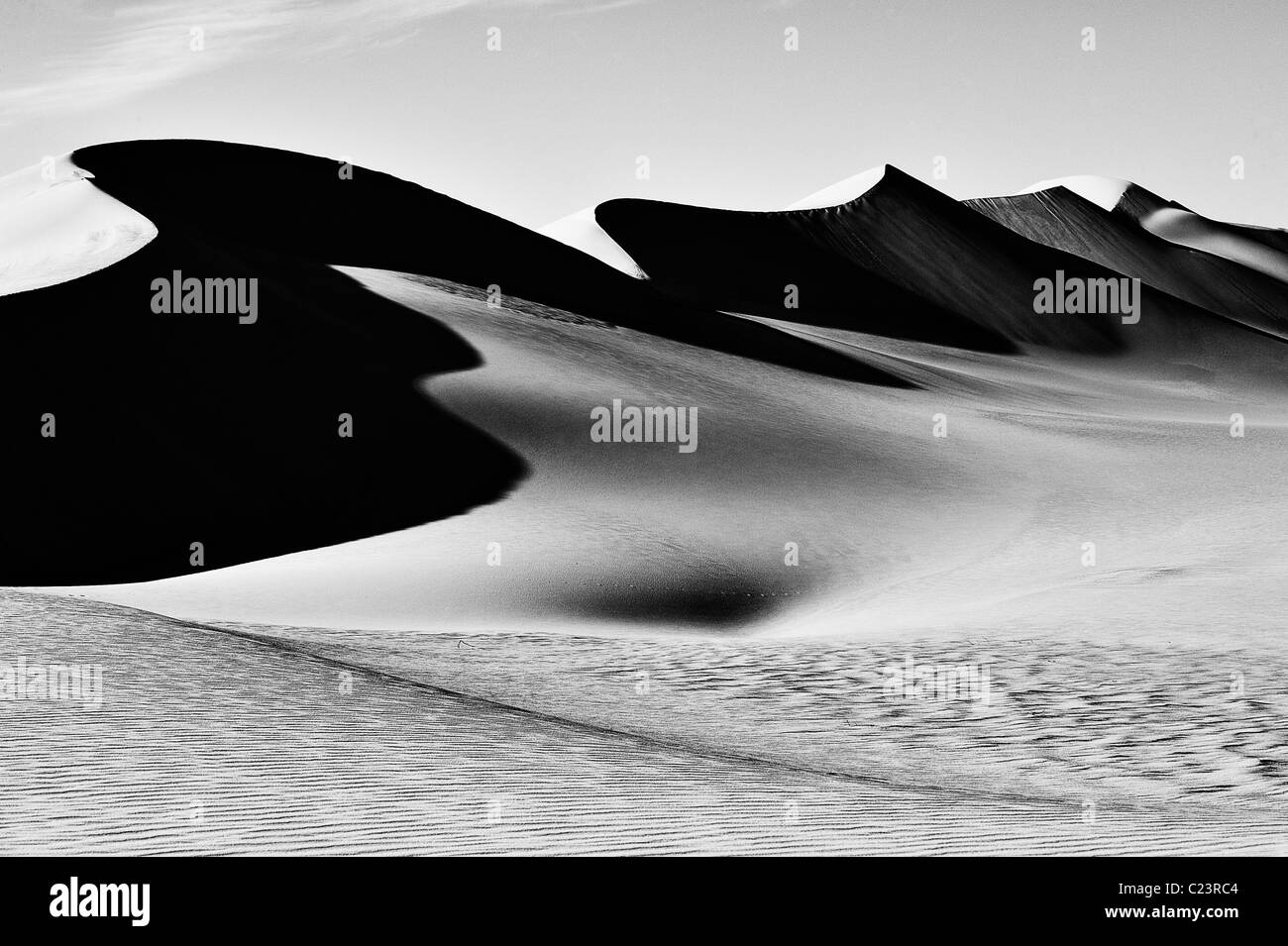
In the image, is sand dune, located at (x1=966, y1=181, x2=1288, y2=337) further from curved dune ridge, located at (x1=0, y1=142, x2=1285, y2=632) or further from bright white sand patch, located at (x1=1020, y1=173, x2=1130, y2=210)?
curved dune ridge, located at (x1=0, y1=142, x2=1285, y2=632)

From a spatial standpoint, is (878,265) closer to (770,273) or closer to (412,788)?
(770,273)

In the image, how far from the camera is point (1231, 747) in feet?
31.5

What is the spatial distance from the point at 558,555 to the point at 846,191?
2550 inches

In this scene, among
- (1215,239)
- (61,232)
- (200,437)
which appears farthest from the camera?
(1215,239)

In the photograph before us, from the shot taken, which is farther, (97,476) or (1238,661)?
(97,476)

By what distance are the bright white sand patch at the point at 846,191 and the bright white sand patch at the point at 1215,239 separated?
1386 inches

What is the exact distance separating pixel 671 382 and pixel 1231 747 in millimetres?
21374

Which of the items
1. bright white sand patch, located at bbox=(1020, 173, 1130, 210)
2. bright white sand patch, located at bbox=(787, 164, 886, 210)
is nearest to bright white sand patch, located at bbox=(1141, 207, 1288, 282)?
bright white sand patch, located at bbox=(1020, 173, 1130, 210)

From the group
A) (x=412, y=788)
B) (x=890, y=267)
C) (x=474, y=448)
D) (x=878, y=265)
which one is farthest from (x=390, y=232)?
(x=412, y=788)

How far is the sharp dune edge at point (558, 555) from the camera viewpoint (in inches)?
294

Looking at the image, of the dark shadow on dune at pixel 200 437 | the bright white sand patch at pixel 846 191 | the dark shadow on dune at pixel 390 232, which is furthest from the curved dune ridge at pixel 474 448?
the bright white sand patch at pixel 846 191

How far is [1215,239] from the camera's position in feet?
367
